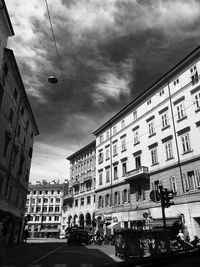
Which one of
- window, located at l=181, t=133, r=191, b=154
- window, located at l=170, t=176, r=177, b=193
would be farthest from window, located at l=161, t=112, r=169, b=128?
window, located at l=170, t=176, r=177, b=193

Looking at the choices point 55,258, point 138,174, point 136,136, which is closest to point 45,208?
point 136,136

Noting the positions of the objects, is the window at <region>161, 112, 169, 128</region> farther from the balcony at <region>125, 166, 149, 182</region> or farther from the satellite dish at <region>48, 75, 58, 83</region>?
the satellite dish at <region>48, 75, 58, 83</region>

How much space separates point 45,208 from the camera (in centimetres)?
9019

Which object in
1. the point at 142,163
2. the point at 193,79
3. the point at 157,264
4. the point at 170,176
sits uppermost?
the point at 193,79

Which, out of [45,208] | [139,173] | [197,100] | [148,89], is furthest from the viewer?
[45,208]

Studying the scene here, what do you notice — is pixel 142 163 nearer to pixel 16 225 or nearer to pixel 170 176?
pixel 170 176

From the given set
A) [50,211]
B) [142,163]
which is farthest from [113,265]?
[50,211]

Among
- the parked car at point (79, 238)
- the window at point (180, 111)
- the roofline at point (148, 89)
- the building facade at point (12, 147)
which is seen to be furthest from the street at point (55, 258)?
the roofline at point (148, 89)

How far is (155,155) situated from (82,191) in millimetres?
29717

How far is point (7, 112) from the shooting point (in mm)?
24984

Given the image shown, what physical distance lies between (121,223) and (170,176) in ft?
36.3

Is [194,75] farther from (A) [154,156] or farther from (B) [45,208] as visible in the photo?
(B) [45,208]

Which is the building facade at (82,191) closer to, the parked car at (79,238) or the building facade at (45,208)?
the parked car at (79,238)

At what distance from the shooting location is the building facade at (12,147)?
24.0m
